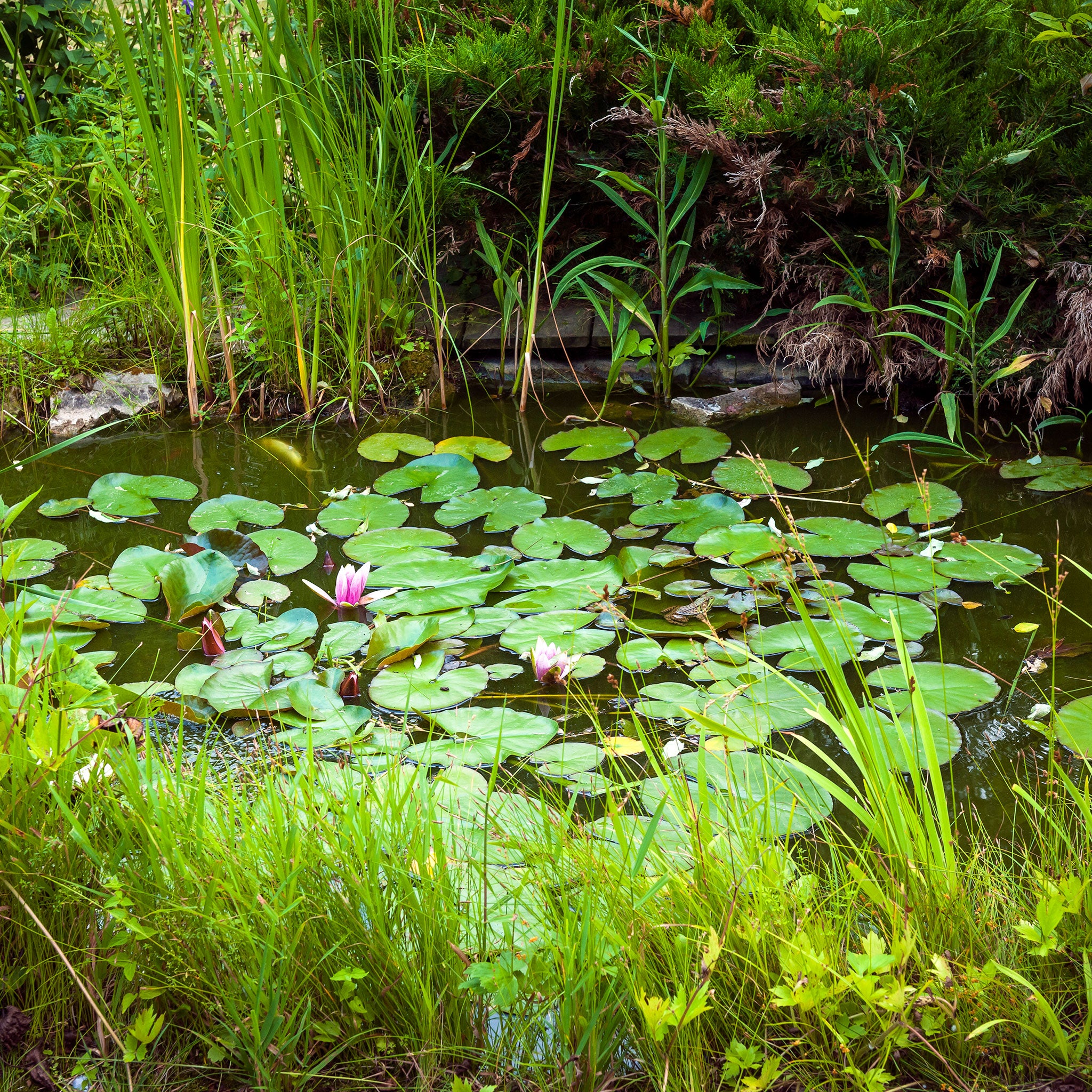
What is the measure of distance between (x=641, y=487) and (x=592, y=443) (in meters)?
0.35

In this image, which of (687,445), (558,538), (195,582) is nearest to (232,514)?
(195,582)

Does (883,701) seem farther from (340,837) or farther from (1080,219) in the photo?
(1080,219)

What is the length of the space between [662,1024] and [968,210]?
2.79m

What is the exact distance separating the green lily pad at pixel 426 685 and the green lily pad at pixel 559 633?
0.37 feet

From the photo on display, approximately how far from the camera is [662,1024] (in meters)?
0.96

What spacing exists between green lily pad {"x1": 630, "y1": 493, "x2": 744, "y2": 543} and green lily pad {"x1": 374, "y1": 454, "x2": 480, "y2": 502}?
50 centimetres

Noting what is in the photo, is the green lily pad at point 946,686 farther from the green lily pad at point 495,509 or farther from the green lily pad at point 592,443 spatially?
the green lily pad at point 592,443

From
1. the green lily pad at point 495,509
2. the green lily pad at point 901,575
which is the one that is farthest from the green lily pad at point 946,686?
the green lily pad at point 495,509

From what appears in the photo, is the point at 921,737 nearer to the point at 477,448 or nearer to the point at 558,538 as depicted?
the point at 558,538

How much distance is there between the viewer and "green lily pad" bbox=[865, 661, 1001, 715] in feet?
5.79

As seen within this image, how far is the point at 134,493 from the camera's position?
2.65 metres

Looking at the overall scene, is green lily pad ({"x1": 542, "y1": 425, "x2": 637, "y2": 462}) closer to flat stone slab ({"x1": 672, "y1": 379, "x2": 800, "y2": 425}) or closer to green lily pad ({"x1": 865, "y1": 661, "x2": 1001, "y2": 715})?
flat stone slab ({"x1": 672, "y1": 379, "x2": 800, "y2": 425})

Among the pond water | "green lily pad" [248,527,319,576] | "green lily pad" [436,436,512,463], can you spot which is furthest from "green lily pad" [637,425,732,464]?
"green lily pad" [248,527,319,576]

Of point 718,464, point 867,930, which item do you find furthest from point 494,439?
point 867,930
